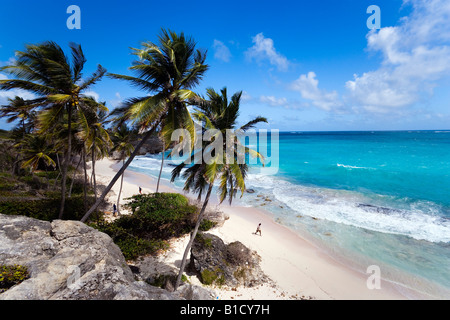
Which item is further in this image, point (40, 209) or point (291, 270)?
point (291, 270)

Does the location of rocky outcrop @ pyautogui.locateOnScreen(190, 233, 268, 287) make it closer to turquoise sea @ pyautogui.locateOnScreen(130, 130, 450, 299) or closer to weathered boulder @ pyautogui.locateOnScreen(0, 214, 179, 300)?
weathered boulder @ pyautogui.locateOnScreen(0, 214, 179, 300)

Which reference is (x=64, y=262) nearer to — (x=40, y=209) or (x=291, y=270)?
(x=40, y=209)

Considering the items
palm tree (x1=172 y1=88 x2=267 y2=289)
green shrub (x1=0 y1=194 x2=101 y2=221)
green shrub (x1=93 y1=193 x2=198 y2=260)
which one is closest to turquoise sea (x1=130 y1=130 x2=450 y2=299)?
green shrub (x1=93 y1=193 x2=198 y2=260)

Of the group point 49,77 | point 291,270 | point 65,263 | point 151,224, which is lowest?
point 291,270

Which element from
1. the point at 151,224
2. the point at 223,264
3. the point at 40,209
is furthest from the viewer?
the point at 151,224

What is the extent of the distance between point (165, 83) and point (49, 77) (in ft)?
16.2

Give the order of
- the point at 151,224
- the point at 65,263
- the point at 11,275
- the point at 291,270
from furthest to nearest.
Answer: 1. the point at 151,224
2. the point at 291,270
3. the point at 65,263
4. the point at 11,275

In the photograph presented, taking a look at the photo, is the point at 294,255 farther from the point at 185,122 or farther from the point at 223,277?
the point at 185,122

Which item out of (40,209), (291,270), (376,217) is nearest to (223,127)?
(291,270)

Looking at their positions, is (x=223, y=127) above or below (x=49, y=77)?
below

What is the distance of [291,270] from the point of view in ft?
43.2

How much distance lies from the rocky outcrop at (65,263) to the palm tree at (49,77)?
468cm

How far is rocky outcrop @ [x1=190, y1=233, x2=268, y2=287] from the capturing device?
36.4 ft

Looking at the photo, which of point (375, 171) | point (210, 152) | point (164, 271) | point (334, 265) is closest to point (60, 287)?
point (210, 152)
